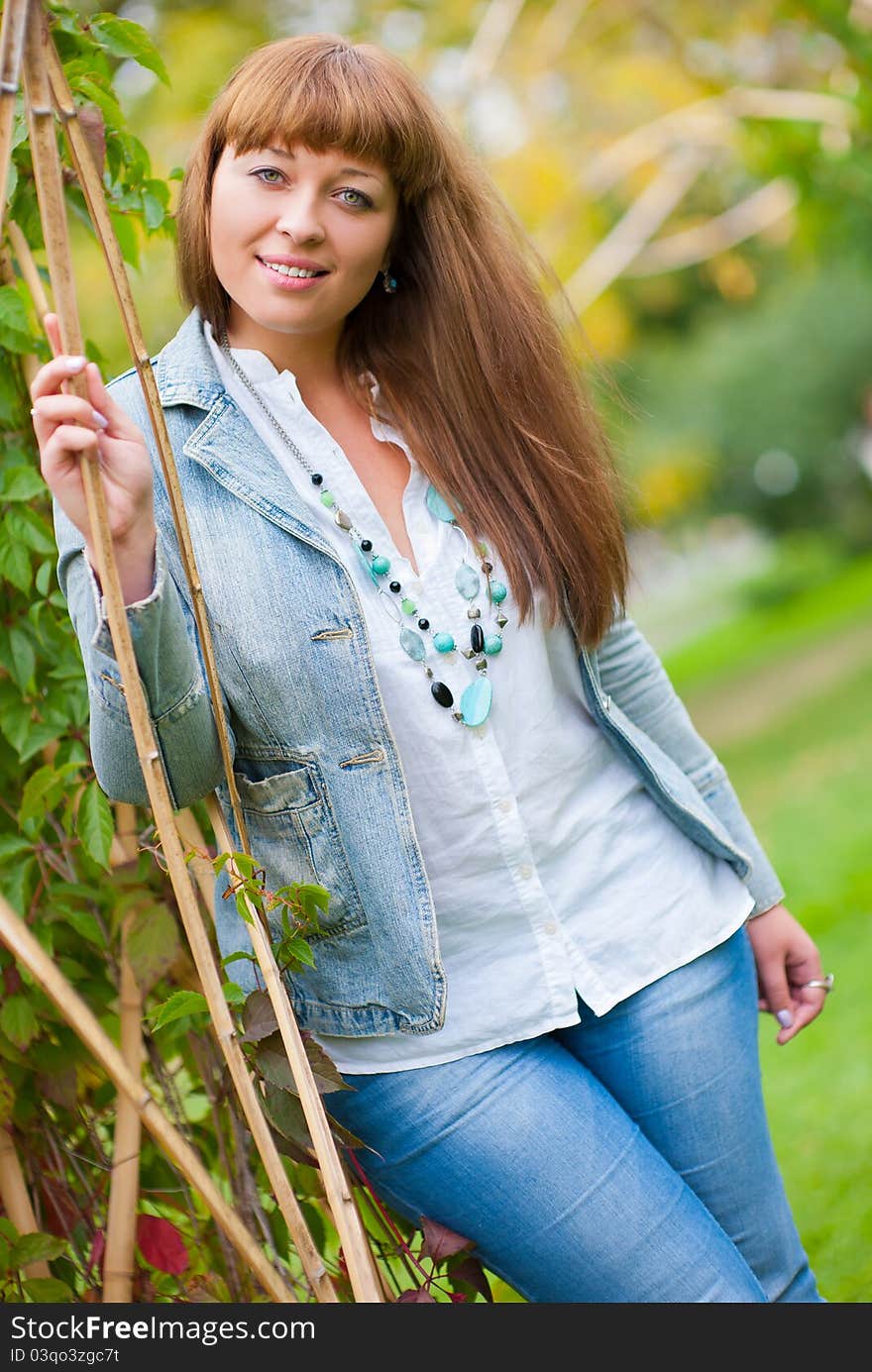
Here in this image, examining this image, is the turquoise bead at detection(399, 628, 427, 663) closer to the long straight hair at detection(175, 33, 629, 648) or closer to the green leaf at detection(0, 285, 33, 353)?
the long straight hair at detection(175, 33, 629, 648)

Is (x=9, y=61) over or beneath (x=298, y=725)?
over

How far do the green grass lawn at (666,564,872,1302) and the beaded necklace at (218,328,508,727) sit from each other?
5.93ft

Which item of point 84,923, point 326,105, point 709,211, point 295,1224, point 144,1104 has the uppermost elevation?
point 709,211

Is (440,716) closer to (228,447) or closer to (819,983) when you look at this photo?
(228,447)

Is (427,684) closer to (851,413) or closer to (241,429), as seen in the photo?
(241,429)

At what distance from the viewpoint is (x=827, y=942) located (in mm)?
5254

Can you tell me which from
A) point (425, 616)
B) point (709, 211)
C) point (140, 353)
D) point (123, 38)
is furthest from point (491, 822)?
point (709, 211)

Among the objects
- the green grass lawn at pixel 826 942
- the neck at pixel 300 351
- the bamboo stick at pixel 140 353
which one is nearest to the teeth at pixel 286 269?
the neck at pixel 300 351

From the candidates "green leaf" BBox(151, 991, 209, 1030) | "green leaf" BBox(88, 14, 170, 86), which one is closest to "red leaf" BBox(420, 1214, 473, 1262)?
"green leaf" BBox(151, 991, 209, 1030)

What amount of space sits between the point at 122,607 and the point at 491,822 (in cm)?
60

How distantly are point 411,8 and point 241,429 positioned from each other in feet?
29.7

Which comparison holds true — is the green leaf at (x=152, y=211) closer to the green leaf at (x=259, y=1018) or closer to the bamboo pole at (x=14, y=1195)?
the green leaf at (x=259, y=1018)

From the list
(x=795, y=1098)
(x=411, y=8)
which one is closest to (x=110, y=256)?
(x=795, y=1098)

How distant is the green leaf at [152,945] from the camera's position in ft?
5.90
